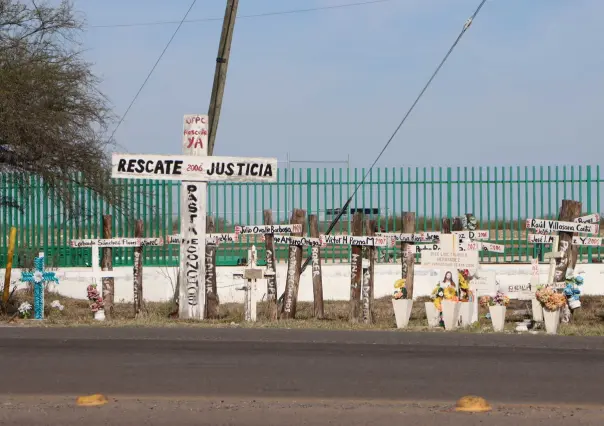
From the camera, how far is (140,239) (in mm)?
18734

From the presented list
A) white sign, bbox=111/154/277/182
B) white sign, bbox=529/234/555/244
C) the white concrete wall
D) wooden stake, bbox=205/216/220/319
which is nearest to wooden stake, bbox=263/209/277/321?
wooden stake, bbox=205/216/220/319

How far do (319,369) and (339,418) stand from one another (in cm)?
284

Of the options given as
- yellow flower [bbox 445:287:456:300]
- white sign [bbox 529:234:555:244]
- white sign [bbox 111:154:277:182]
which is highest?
white sign [bbox 111:154:277:182]

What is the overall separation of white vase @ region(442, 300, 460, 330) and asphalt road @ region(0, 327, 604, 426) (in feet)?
4.09

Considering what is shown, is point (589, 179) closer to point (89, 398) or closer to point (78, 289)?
point (78, 289)

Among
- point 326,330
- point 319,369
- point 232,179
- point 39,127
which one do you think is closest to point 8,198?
point 39,127

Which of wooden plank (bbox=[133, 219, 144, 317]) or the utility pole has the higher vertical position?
the utility pole

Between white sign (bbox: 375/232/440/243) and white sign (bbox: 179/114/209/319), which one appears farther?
white sign (bbox: 375/232/440/243)

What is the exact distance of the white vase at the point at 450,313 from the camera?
1633 centimetres

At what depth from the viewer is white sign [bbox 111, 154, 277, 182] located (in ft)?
57.9

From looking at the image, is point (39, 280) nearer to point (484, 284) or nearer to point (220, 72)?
point (220, 72)

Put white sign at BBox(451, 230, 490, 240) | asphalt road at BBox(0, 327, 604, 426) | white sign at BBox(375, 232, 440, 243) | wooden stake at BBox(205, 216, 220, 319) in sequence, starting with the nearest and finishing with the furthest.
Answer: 1. asphalt road at BBox(0, 327, 604, 426)
2. white sign at BBox(451, 230, 490, 240)
3. white sign at BBox(375, 232, 440, 243)
4. wooden stake at BBox(205, 216, 220, 319)

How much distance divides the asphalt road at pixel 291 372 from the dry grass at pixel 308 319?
4.36ft

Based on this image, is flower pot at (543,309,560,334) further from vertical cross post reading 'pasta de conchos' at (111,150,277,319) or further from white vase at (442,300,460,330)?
vertical cross post reading 'pasta de conchos' at (111,150,277,319)
